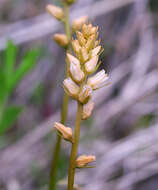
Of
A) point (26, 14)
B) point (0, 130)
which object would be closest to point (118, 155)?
point (0, 130)

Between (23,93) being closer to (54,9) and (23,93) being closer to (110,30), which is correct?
(110,30)

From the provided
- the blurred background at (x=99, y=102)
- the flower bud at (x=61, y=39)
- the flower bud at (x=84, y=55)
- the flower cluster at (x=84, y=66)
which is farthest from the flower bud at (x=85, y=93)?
the blurred background at (x=99, y=102)

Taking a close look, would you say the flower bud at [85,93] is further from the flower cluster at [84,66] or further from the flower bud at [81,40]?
the flower bud at [81,40]

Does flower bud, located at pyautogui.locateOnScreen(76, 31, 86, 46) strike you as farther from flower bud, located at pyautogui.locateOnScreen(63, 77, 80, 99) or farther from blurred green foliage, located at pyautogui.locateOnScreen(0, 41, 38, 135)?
blurred green foliage, located at pyautogui.locateOnScreen(0, 41, 38, 135)

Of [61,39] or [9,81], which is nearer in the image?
[61,39]

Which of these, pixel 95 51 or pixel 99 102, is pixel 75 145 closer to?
pixel 95 51

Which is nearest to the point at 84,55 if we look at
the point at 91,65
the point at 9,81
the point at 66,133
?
the point at 91,65
